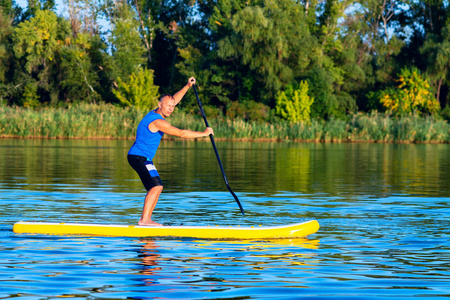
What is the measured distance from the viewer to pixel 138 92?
63.6m

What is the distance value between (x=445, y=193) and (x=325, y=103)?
47.4 meters

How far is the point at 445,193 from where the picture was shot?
17.9 m

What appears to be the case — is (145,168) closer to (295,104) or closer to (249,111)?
(249,111)

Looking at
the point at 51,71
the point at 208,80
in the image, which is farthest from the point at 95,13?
the point at 208,80

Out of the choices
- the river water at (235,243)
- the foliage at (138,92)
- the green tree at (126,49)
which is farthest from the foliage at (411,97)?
the river water at (235,243)

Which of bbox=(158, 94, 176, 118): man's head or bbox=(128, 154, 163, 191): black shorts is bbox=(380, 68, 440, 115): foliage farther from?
bbox=(128, 154, 163, 191): black shorts

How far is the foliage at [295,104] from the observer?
61.7 meters

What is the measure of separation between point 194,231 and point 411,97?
57459 mm

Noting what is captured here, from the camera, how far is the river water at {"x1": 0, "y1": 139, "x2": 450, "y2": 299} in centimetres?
734

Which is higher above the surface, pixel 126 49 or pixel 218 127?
pixel 126 49

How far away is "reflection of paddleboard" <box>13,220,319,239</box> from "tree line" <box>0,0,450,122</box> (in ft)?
167

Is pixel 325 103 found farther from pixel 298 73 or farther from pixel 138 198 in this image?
pixel 138 198

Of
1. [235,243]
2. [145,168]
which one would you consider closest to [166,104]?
[145,168]

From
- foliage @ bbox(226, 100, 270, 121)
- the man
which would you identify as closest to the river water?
the man
